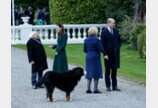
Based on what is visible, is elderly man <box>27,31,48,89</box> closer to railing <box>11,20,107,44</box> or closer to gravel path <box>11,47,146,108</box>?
gravel path <box>11,47,146,108</box>

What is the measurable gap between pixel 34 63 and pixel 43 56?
0.31m

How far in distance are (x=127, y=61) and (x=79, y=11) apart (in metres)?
8.41

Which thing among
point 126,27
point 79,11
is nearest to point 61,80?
point 126,27

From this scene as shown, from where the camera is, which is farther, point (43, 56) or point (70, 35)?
point (70, 35)

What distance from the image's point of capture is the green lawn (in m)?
16.7

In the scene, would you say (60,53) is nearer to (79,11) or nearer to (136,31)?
(136,31)

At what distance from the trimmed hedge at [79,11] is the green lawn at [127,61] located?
187 cm

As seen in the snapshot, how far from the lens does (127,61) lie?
20766mm

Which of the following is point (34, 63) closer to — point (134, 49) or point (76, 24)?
point (134, 49)

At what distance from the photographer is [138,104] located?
11430 millimetres

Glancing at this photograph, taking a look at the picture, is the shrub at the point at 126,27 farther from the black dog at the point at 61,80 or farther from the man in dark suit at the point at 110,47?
the black dog at the point at 61,80

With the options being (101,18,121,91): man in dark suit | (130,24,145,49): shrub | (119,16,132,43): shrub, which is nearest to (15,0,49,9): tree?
(119,16,132,43): shrub

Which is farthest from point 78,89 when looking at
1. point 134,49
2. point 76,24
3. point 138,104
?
point 76,24

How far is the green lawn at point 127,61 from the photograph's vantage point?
16688 mm
